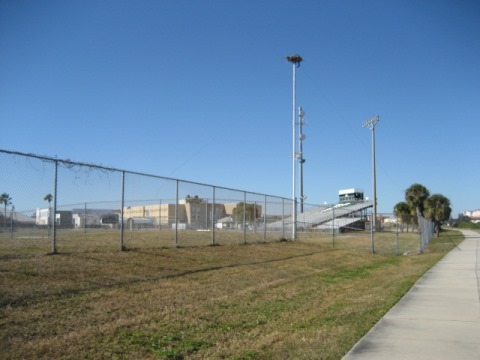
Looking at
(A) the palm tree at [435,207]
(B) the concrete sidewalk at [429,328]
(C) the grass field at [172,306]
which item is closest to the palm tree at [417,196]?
(A) the palm tree at [435,207]

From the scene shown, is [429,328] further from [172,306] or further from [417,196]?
[417,196]

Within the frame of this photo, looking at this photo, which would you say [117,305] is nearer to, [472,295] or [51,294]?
[51,294]

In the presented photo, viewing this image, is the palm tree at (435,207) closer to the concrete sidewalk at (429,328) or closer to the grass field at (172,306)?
the grass field at (172,306)

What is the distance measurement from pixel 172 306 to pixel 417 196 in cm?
7087

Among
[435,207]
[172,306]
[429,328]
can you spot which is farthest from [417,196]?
[172,306]

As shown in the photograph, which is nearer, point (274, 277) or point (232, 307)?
point (232, 307)

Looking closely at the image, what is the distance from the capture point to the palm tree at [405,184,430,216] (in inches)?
2886

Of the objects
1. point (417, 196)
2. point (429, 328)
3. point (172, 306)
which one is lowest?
point (429, 328)

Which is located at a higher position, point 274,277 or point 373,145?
point 373,145

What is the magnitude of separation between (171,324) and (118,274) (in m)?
3.07

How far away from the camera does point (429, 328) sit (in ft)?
24.4

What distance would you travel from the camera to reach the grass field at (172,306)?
606 cm

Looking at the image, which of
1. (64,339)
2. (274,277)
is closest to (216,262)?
(274,277)

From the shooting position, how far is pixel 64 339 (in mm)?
6035
